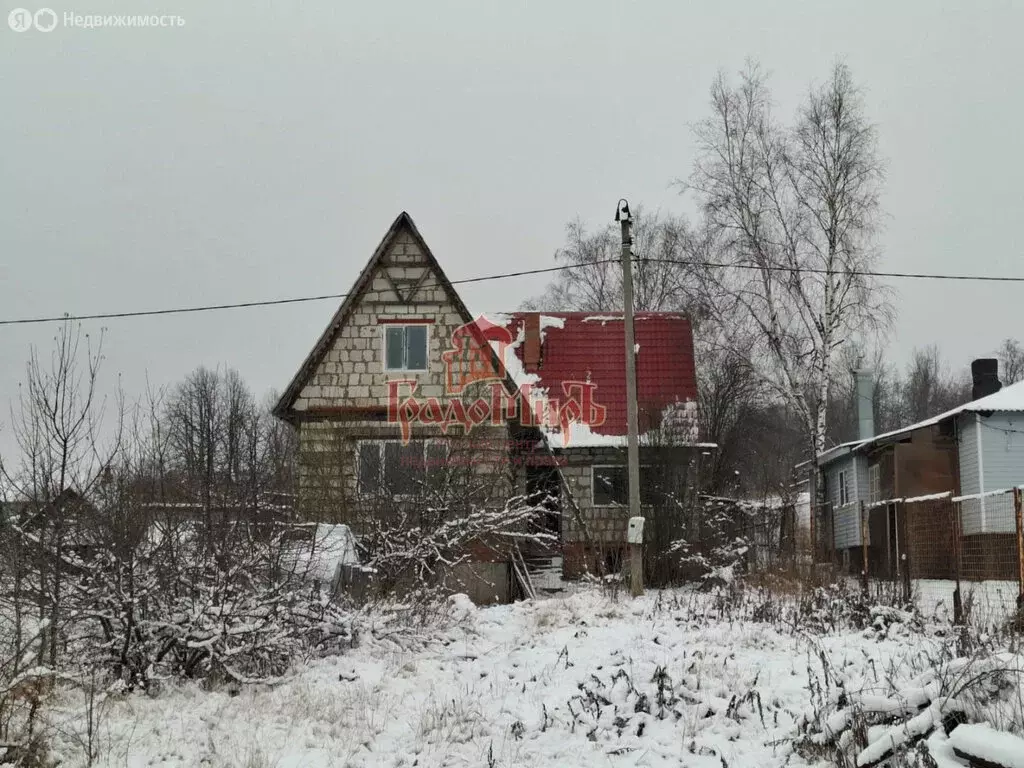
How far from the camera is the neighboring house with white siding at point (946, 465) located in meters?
20.3

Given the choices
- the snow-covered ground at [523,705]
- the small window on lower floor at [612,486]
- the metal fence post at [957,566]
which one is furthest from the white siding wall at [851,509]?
the snow-covered ground at [523,705]

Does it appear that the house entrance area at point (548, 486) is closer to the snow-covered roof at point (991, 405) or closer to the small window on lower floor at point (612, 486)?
the small window on lower floor at point (612, 486)

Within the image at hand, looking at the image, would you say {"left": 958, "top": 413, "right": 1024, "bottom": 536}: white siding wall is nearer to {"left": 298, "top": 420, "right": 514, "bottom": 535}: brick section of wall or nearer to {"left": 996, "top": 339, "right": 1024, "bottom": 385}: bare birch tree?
{"left": 298, "top": 420, "right": 514, "bottom": 535}: brick section of wall

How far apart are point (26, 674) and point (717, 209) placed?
21725mm

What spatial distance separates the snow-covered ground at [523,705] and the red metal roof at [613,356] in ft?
41.8

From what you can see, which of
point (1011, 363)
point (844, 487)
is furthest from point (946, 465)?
point (1011, 363)

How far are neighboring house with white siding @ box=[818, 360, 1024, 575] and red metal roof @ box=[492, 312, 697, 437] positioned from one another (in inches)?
182

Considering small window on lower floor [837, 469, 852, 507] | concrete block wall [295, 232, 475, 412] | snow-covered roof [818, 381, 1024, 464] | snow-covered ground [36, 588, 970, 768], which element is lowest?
snow-covered ground [36, 588, 970, 768]

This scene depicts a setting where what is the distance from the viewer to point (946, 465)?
22438 millimetres

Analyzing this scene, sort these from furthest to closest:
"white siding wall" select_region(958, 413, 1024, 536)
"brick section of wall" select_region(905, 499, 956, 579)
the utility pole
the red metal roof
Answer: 1. the red metal roof
2. "white siding wall" select_region(958, 413, 1024, 536)
3. the utility pole
4. "brick section of wall" select_region(905, 499, 956, 579)

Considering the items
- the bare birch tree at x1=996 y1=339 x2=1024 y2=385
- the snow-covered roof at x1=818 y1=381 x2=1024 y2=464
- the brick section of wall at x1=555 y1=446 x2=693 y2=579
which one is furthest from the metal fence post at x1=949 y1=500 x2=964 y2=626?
the bare birch tree at x1=996 y1=339 x2=1024 y2=385

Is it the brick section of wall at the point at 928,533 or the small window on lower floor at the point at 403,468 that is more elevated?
the small window on lower floor at the point at 403,468

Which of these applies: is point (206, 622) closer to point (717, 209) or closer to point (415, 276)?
point (415, 276)

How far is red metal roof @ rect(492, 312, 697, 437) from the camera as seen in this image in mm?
23094
